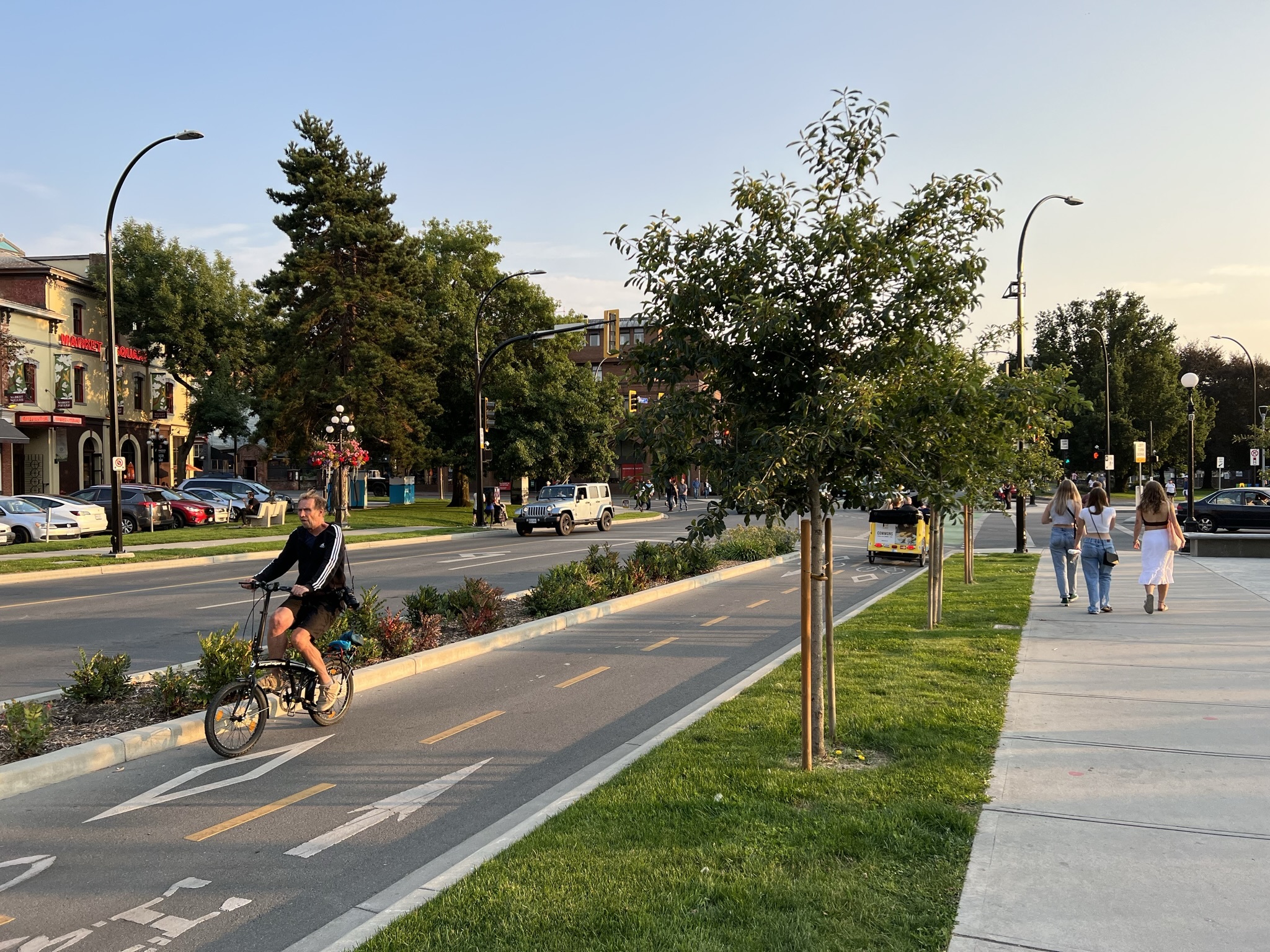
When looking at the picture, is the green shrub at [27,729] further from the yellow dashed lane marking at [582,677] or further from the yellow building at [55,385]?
the yellow building at [55,385]

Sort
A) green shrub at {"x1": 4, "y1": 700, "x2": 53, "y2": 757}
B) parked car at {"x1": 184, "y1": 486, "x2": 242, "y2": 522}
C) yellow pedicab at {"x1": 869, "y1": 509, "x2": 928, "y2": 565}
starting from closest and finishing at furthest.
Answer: green shrub at {"x1": 4, "y1": 700, "x2": 53, "y2": 757} < yellow pedicab at {"x1": 869, "y1": 509, "x2": 928, "y2": 565} < parked car at {"x1": 184, "y1": 486, "x2": 242, "y2": 522}

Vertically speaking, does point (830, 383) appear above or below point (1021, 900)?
above

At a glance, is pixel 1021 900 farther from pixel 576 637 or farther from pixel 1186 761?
pixel 576 637

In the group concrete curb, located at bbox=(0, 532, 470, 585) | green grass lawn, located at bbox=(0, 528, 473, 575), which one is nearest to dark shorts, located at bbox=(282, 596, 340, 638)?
concrete curb, located at bbox=(0, 532, 470, 585)

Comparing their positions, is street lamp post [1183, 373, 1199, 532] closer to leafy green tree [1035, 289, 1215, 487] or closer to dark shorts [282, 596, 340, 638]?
dark shorts [282, 596, 340, 638]

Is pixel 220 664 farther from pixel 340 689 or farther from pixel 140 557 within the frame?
pixel 140 557

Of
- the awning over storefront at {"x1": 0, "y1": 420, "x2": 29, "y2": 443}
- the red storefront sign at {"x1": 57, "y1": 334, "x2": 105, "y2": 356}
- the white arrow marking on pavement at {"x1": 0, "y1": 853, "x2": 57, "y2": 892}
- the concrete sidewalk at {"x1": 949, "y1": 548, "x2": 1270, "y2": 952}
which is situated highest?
the red storefront sign at {"x1": 57, "y1": 334, "x2": 105, "y2": 356}

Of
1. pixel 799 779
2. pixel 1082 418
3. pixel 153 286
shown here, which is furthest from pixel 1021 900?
pixel 1082 418

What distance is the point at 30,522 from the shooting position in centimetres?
2830

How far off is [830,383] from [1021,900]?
2.85 m

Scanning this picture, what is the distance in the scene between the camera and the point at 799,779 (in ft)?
18.2

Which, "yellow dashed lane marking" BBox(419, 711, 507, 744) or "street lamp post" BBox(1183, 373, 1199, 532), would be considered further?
"street lamp post" BBox(1183, 373, 1199, 532)

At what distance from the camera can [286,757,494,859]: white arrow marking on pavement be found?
16.3 feet

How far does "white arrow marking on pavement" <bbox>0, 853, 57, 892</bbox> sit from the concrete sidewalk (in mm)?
4224
